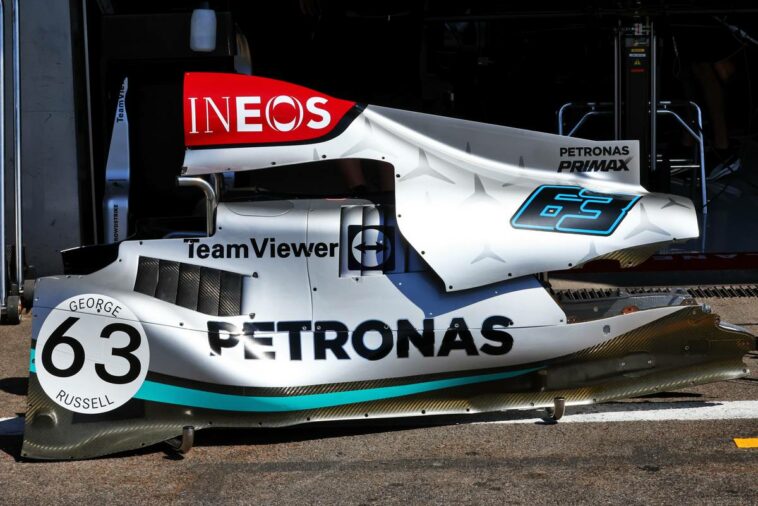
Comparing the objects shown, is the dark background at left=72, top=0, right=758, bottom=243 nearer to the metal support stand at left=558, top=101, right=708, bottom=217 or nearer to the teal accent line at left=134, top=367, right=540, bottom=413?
the metal support stand at left=558, top=101, right=708, bottom=217

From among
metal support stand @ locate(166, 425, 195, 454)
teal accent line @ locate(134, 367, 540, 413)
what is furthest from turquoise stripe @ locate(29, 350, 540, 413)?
metal support stand @ locate(166, 425, 195, 454)

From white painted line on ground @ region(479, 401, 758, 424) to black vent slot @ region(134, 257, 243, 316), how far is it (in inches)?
55.2

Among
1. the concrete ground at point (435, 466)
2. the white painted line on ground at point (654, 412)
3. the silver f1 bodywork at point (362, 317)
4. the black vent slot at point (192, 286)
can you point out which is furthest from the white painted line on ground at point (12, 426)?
the white painted line on ground at point (654, 412)

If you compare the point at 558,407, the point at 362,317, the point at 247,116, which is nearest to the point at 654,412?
the point at 558,407

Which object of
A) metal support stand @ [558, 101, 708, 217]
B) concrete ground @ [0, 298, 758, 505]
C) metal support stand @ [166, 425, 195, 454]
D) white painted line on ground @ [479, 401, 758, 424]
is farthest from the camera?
metal support stand @ [558, 101, 708, 217]

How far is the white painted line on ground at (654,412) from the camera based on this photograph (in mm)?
5594

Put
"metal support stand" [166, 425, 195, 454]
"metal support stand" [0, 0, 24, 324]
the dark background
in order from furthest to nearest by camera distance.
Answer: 1. the dark background
2. "metal support stand" [0, 0, 24, 324]
3. "metal support stand" [166, 425, 195, 454]

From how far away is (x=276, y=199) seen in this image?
5809 millimetres

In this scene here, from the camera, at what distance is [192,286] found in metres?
5.46

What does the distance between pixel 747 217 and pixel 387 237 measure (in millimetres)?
6256

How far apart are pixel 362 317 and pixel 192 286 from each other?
2.65ft

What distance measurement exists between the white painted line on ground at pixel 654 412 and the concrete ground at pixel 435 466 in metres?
0.02

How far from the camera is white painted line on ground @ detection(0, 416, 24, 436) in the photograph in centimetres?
569

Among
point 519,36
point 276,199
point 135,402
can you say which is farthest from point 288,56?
point 135,402
